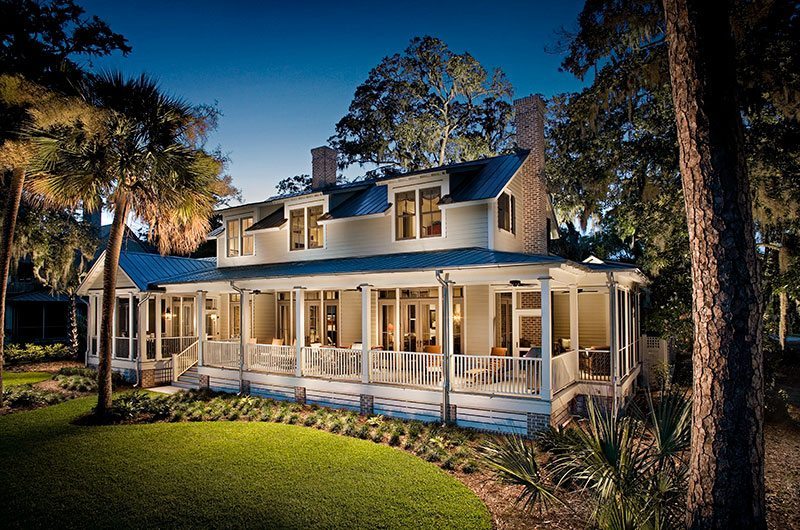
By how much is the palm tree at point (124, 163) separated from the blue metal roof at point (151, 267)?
6.97 m

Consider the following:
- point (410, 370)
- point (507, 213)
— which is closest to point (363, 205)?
point (507, 213)

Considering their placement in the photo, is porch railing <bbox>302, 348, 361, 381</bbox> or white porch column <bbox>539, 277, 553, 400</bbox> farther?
porch railing <bbox>302, 348, 361, 381</bbox>

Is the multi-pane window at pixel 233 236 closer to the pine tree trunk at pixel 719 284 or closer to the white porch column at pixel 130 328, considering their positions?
the white porch column at pixel 130 328

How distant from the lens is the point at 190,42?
19328mm

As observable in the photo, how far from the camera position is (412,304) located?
16.4 meters

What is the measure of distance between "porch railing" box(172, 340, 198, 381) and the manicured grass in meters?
5.20

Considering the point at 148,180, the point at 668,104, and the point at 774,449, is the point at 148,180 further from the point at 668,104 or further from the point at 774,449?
the point at 774,449

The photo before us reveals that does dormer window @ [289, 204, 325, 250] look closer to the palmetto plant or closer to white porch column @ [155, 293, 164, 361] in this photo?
white porch column @ [155, 293, 164, 361]

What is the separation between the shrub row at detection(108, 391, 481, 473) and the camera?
988 cm

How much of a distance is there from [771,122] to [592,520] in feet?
37.8

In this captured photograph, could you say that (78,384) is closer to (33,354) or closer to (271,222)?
(271,222)

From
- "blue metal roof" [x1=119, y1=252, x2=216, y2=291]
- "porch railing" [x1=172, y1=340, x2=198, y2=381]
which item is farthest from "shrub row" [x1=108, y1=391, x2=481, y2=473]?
"blue metal roof" [x1=119, y1=252, x2=216, y2=291]

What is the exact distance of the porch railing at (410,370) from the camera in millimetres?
12531

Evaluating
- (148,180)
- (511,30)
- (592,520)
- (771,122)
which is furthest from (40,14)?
(771,122)
